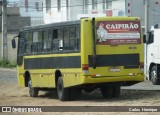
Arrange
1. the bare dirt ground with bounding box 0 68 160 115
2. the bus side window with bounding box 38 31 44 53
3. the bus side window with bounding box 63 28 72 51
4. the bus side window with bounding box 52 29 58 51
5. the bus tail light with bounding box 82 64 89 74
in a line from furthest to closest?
the bus side window with bounding box 38 31 44 53, the bus side window with bounding box 52 29 58 51, the bus side window with bounding box 63 28 72 51, the bus tail light with bounding box 82 64 89 74, the bare dirt ground with bounding box 0 68 160 115

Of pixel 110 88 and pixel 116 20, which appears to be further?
pixel 110 88

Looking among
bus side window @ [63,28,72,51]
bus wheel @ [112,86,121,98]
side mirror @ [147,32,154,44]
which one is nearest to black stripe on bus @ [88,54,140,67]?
bus side window @ [63,28,72,51]

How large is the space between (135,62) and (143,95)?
1.62 m

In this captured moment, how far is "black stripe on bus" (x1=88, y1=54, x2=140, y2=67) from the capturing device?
1906cm

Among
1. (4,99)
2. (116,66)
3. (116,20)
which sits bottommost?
(4,99)

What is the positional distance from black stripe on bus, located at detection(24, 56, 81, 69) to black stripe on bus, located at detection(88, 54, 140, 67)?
2.33ft

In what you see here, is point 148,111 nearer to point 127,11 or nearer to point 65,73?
point 65,73

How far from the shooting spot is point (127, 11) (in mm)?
39688

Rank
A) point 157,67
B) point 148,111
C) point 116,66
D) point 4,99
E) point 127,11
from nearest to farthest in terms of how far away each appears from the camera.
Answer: point 148,111, point 116,66, point 4,99, point 157,67, point 127,11

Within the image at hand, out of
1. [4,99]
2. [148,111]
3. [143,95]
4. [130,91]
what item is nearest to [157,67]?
[130,91]

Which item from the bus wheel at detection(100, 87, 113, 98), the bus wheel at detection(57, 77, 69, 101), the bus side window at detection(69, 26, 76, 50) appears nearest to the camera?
the bus side window at detection(69, 26, 76, 50)

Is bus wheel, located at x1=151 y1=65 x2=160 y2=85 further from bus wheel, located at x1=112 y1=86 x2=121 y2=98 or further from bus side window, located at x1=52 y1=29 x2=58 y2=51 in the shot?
bus side window, located at x1=52 y1=29 x2=58 y2=51

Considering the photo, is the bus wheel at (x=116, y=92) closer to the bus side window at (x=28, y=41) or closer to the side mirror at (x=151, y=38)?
the bus side window at (x=28, y=41)

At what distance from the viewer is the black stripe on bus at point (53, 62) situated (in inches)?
767
